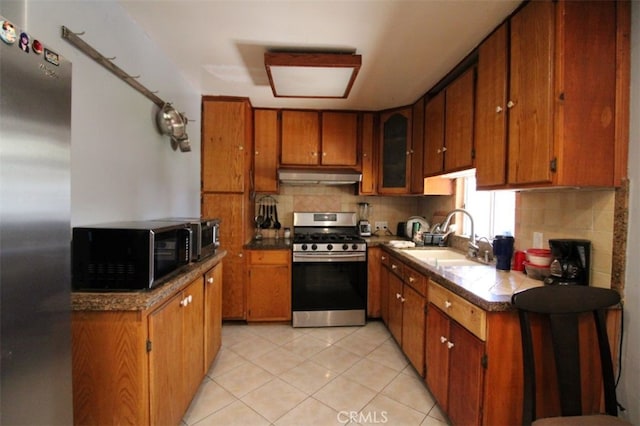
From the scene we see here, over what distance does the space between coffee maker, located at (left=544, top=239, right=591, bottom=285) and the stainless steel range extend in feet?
5.50

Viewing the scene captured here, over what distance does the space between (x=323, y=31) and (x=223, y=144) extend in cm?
157

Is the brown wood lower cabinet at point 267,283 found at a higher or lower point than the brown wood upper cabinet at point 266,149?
lower

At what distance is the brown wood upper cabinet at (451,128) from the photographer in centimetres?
195

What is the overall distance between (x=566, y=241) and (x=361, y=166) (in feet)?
6.95

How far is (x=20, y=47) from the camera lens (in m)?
0.70

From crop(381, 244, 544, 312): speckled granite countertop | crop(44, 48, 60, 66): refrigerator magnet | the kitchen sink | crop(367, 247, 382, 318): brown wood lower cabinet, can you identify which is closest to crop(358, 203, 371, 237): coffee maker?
crop(367, 247, 382, 318): brown wood lower cabinet

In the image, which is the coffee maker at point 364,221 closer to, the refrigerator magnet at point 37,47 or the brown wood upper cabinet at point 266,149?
the brown wood upper cabinet at point 266,149

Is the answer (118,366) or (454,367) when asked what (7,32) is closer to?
(118,366)

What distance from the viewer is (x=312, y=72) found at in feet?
6.66

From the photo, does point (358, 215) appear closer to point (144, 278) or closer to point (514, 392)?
point (514, 392)

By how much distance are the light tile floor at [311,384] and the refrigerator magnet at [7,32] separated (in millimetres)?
1925

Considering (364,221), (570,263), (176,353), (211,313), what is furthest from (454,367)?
(364,221)

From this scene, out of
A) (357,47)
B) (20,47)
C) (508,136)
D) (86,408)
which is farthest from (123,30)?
(508,136)

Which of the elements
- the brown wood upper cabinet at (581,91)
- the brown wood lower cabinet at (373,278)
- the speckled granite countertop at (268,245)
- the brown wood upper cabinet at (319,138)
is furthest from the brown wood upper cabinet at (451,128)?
the speckled granite countertop at (268,245)
